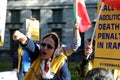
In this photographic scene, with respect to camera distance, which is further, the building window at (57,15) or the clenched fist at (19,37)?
the building window at (57,15)

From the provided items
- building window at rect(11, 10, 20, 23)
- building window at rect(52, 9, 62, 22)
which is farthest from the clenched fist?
building window at rect(11, 10, 20, 23)

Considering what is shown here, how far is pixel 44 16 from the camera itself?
38.2m

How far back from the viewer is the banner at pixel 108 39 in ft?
17.5

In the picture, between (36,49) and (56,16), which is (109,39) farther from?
(56,16)

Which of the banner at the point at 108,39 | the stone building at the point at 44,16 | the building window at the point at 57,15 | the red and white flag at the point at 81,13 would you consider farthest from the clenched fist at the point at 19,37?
the building window at the point at 57,15

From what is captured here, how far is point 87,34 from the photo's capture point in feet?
123

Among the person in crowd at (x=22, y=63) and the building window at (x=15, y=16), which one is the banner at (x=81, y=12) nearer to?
the person in crowd at (x=22, y=63)

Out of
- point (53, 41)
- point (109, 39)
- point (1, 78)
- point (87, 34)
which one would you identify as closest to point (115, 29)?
point (109, 39)

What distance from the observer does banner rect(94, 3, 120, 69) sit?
532cm

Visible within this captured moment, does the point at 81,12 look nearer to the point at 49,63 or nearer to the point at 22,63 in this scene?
the point at 49,63

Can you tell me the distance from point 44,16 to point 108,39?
32883 mm

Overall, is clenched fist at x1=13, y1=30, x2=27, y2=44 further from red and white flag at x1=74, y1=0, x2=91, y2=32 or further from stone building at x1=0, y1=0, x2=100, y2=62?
stone building at x1=0, y1=0, x2=100, y2=62

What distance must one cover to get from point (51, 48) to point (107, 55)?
0.98 meters

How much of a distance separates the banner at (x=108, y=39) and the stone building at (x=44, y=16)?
105 ft
